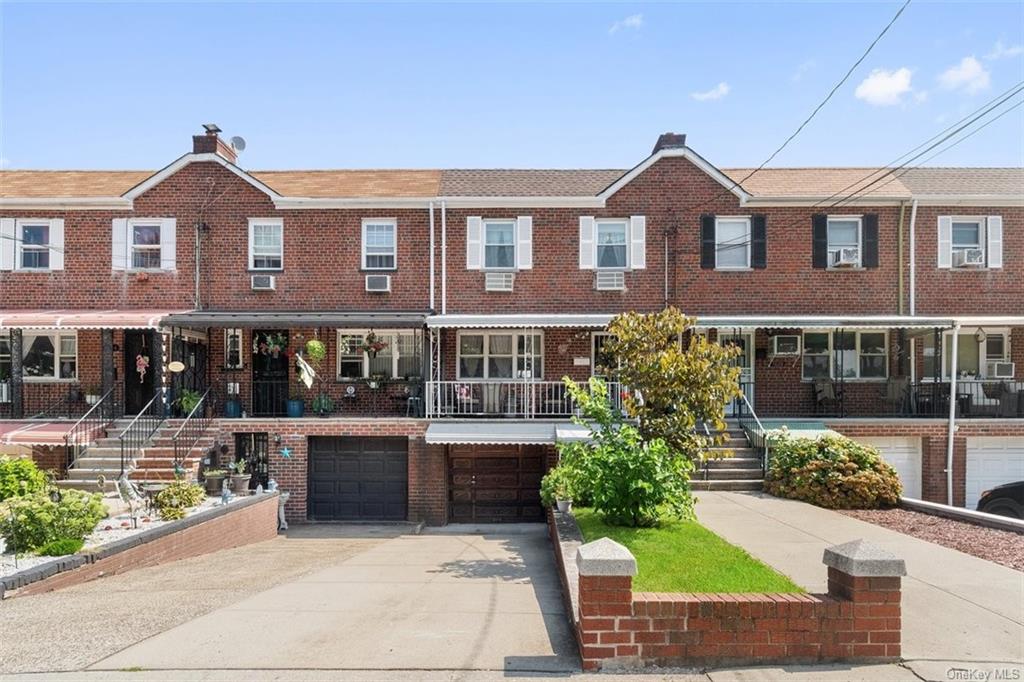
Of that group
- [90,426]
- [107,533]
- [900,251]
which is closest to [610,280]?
[900,251]

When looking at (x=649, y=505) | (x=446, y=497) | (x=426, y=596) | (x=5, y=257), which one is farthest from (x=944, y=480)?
(x=5, y=257)

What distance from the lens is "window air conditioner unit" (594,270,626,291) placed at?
17312 mm

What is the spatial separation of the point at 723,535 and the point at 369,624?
5.31 m

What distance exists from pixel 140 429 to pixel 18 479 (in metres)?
3.88

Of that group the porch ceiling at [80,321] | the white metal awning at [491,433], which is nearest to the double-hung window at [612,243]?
the white metal awning at [491,433]

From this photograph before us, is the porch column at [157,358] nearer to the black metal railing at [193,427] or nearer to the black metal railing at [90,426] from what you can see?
the black metal railing at [193,427]

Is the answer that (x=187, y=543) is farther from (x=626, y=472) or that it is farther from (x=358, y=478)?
(x=626, y=472)

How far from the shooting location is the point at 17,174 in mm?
19516

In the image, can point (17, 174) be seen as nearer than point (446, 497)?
No

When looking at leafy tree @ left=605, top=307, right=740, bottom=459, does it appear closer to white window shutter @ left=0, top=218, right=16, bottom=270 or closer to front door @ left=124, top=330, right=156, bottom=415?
front door @ left=124, top=330, right=156, bottom=415

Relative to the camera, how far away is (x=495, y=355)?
17.7m

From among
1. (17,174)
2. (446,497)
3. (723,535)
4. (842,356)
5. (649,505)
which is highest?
(17,174)

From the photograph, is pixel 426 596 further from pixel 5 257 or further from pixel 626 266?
pixel 5 257

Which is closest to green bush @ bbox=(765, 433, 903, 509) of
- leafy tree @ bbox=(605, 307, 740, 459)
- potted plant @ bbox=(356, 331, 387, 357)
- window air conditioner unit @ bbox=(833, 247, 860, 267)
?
leafy tree @ bbox=(605, 307, 740, 459)
